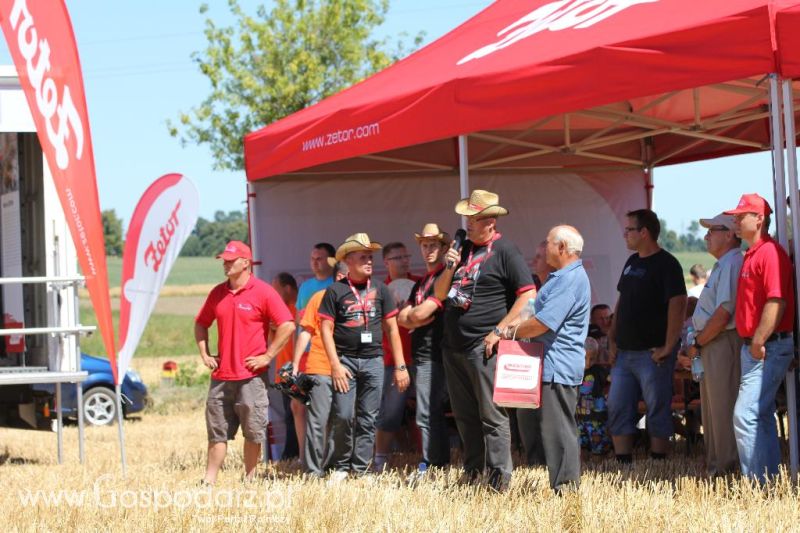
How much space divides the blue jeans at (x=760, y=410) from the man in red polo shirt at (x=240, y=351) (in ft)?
9.61

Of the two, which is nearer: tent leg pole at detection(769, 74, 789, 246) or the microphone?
tent leg pole at detection(769, 74, 789, 246)

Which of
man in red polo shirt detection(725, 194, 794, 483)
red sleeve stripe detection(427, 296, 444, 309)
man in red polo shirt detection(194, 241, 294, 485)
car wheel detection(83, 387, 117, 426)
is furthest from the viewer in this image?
car wheel detection(83, 387, 117, 426)

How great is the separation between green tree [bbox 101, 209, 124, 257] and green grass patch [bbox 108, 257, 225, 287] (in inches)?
529

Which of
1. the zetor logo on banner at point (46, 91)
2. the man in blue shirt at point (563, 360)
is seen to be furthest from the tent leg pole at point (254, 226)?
the man in blue shirt at point (563, 360)

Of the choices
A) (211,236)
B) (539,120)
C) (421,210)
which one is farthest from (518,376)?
(211,236)

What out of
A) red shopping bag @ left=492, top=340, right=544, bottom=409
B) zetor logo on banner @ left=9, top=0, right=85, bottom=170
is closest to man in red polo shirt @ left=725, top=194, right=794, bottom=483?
red shopping bag @ left=492, top=340, right=544, bottom=409

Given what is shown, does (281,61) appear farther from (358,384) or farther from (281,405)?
(358,384)

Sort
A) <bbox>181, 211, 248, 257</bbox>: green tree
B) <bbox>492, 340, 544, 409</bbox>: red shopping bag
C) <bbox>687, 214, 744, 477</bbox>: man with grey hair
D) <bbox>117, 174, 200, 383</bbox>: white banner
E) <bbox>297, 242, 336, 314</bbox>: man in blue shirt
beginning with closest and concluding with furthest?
<bbox>492, 340, 544, 409</bbox>: red shopping bag → <bbox>687, 214, 744, 477</bbox>: man with grey hair → <bbox>117, 174, 200, 383</bbox>: white banner → <bbox>297, 242, 336, 314</bbox>: man in blue shirt → <bbox>181, 211, 248, 257</bbox>: green tree

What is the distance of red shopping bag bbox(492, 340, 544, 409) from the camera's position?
5973 millimetres

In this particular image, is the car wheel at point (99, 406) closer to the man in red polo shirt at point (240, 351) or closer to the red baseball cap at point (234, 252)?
the man in red polo shirt at point (240, 351)

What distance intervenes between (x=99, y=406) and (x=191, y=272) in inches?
1765

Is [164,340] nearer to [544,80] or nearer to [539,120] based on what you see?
[539,120]

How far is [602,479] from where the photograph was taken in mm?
6680

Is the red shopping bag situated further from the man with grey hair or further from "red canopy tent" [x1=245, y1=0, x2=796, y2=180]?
"red canopy tent" [x1=245, y1=0, x2=796, y2=180]
